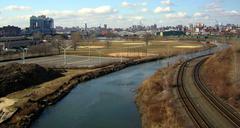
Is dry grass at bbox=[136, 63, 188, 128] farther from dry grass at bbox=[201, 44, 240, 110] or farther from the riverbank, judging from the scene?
the riverbank

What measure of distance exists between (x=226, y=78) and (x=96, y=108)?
49.9ft

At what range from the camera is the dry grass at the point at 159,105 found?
20.9 meters

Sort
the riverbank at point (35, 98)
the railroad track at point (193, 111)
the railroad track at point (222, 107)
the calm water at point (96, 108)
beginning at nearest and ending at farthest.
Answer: the railroad track at point (193, 111)
the railroad track at point (222, 107)
the riverbank at point (35, 98)
the calm water at point (96, 108)

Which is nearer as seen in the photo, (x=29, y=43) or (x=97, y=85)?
(x=97, y=85)

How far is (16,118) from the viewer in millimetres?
23391

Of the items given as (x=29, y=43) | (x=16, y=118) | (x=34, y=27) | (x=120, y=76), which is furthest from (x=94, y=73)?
(x=34, y=27)

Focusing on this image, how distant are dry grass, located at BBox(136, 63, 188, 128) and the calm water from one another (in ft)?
2.54

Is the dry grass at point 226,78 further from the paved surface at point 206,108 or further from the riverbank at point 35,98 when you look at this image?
the riverbank at point 35,98

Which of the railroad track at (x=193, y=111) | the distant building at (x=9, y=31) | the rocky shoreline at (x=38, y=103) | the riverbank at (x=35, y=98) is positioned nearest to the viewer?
the railroad track at (x=193, y=111)

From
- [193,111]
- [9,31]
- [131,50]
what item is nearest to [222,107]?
[193,111]

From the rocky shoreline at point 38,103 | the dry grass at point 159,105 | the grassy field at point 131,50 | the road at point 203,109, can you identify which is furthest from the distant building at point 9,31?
the road at point 203,109

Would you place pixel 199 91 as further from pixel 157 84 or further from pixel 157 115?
pixel 157 115

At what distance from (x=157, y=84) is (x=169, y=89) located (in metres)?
3.43

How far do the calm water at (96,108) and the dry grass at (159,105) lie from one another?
78 centimetres
